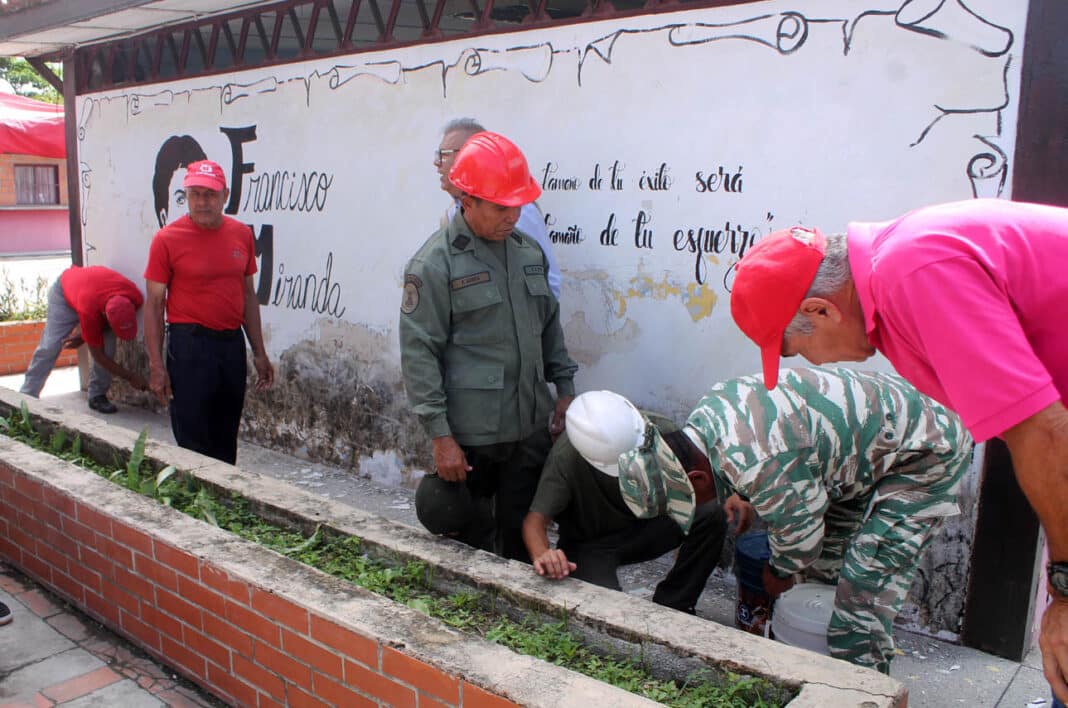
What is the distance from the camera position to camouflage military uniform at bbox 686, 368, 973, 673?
2586 mm

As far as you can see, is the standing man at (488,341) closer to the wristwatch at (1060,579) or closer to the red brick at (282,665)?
the red brick at (282,665)

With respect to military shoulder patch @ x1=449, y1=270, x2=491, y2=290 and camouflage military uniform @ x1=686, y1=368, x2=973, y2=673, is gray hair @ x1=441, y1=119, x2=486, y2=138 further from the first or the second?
camouflage military uniform @ x1=686, y1=368, x2=973, y2=673

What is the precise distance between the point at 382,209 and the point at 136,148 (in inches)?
110

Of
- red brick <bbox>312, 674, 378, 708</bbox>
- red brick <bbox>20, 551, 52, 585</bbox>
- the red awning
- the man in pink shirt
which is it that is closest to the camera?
the man in pink shirt

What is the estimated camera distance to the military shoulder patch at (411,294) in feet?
10.7

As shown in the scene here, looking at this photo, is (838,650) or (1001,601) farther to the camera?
(1001,601)

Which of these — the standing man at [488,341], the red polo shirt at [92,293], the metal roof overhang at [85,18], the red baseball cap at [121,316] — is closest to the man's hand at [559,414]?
the standing man at [488,341]

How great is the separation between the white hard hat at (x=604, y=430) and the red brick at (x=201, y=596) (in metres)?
1.22

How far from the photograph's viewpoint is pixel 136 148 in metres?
6.72

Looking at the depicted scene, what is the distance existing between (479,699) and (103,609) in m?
1.97

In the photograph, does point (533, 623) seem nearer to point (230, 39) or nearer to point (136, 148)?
point (230, 39)

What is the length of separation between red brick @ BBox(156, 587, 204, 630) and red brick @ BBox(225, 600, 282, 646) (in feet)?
0.65

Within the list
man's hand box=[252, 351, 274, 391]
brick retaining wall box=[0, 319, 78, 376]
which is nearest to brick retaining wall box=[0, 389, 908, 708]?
man's hand box=[252, 351, 274, 391]

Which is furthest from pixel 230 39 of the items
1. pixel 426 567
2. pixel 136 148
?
pixel 426 567
